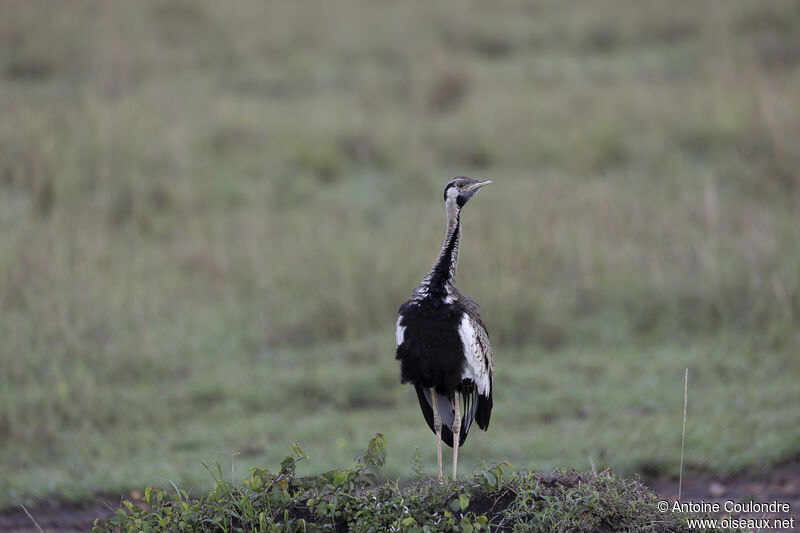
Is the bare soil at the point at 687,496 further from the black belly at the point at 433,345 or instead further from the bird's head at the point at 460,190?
the bird's head at the point at 460,190

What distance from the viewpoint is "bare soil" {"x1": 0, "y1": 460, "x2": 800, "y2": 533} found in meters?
4.99

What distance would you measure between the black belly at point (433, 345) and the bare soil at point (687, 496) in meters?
1.99

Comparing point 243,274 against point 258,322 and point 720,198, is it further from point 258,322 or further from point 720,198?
point 720,198

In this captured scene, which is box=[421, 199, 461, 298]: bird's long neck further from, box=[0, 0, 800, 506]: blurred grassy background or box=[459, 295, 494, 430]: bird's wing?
box=[0, 0, 800, 506]: blurred grassy background

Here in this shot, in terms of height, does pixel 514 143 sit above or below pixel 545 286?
above

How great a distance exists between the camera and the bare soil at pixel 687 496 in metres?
4.99

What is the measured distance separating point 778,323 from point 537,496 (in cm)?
421

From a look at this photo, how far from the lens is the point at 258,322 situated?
25.1 ft

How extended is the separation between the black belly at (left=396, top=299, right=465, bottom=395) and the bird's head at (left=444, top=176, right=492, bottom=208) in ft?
A: 1.56

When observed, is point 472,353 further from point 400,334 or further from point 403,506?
point 403,506

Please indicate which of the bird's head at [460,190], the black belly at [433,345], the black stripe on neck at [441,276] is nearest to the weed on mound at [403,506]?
the black belly at [433,345]

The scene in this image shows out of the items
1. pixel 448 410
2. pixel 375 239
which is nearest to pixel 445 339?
pixel 448 410

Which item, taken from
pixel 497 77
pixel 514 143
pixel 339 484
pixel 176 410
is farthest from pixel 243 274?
pixel 497 77

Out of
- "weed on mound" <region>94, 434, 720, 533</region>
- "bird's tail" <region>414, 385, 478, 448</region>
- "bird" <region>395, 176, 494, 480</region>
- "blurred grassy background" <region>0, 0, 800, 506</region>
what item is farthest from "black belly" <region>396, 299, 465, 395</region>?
"blurred grassy background" <region>0, 0, 800, 506</region>
